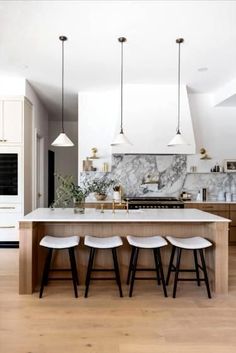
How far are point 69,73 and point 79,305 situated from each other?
11.5 ft

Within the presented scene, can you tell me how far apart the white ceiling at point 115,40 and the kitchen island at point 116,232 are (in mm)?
2097

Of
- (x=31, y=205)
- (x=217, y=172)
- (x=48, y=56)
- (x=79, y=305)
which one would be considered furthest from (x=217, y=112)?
(x=79, y=305)

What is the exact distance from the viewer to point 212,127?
20.2ft

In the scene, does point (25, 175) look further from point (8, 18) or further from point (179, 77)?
point (179, 77)

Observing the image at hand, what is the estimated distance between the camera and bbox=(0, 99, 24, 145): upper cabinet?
523 cm

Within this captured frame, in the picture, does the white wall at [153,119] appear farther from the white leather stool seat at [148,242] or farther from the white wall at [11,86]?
the white leather stool seat at [148,242]

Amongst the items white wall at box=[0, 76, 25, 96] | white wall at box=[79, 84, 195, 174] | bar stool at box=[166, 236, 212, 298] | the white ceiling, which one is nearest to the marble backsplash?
white wall at box=[79, 84, 195, 174]

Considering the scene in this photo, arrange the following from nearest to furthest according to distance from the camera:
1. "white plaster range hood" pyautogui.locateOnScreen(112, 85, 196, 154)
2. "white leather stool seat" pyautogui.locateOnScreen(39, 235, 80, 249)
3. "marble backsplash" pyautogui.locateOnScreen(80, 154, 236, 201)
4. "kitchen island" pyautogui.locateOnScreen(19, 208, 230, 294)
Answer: "white leather stool seat" pyautogui.locateOnScreen(39, 235, 80, 249), "kitchen island" pyautogui.locateOnScreen(19, 208, 230, 294), "white plaster range hood" pyautogui.locateOnScreen(112, 85, 196, 154), "marble backsplash" pyautogui.locateOnScreen(80, 154, 236, 201)

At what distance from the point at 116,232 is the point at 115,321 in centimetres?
117

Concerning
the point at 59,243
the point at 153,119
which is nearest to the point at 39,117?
the point at 153,119

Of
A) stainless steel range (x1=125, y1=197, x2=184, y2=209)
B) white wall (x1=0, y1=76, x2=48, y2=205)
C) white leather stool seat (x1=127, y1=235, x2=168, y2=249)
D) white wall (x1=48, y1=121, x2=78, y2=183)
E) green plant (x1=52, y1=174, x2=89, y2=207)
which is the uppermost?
white wall (x1=0, y1=76, x2=48, y2=205)

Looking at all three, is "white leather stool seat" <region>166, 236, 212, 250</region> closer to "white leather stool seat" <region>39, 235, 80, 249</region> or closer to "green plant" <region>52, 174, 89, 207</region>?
"white leather stool seat" <region>39, 235, 80, 249</region>

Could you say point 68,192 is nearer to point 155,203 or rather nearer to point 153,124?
point 155,203

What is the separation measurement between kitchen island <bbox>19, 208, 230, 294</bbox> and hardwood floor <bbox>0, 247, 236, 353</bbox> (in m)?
0.24
